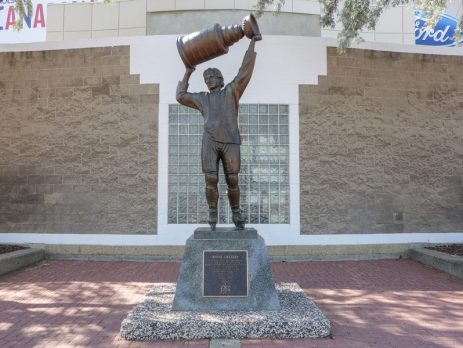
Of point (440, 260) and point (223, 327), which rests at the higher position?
point (440, 260)

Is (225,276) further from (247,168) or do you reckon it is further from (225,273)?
(247,168)

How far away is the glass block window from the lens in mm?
9156

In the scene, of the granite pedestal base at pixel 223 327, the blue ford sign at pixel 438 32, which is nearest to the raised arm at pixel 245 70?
the granite pedestal base at pixel 223 327

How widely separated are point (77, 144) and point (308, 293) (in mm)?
6107

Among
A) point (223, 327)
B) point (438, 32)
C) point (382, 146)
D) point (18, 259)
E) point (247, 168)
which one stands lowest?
point (223, 327)

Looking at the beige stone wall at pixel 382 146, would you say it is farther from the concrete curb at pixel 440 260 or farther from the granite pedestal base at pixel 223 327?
the granite pedestal base at pixel 223 327

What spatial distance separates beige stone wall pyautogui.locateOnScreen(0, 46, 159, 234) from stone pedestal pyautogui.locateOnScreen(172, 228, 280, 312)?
449 centimetres

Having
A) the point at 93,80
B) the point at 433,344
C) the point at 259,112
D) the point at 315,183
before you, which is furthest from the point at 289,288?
the point at 93,80

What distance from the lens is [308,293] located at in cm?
622

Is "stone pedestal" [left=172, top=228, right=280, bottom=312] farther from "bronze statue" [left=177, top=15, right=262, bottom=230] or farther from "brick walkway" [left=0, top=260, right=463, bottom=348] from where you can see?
"brick walkway" [left=0, top=260, right=463, bottom=348]

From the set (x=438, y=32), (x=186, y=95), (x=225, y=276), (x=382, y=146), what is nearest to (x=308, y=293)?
(x=225, y=276)

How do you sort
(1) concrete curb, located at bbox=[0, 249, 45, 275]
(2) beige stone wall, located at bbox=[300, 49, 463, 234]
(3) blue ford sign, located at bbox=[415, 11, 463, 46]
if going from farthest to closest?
(3) blue ford sign, located at bbox=[415, 11, 463, 46] → (2) beige stone wall, located at bbox=[300, 49, 463, 234] → (1) concrete curb, located at bbox=[0, 249, 45, 275]

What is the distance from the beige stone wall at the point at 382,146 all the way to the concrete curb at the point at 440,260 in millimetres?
699

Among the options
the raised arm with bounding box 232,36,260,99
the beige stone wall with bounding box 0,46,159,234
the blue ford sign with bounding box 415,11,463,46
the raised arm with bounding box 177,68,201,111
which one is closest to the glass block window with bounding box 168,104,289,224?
the beige stone wall with bounding box 0,46,159,234
